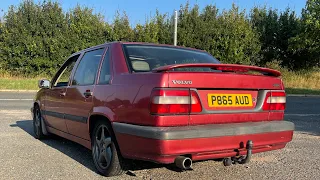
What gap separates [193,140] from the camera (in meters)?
3.24

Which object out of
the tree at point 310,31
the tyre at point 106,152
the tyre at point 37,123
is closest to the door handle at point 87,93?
the tyre at point 106,152

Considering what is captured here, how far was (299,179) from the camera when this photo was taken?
4.06 metres

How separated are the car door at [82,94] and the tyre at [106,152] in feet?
0.86

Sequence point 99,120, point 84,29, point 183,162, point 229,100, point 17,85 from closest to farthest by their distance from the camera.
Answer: point 183,162
point 229,100
point 99,120
point 17,85
point 84,29

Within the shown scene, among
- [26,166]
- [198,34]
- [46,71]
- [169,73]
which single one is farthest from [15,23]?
[169,73]

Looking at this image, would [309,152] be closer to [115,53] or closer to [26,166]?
[115,53]

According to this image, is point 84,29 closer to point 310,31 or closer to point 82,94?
point 310,31

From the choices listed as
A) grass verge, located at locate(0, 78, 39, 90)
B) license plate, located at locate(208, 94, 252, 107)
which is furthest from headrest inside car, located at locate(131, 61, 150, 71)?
grass verge, located at locate(0, 78, 39, 90)

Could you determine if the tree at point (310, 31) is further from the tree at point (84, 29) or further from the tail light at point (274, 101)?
the tail light at point (274, 101)

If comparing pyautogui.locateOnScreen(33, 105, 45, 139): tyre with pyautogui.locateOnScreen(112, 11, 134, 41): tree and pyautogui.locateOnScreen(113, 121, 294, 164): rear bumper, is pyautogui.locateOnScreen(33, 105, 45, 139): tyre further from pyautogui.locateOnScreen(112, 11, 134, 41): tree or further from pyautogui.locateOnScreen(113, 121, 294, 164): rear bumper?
pyautogui.locateOnScreen(112, 11, 134, 41): tree

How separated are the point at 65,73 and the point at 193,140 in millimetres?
3271

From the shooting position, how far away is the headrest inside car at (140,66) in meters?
3.91

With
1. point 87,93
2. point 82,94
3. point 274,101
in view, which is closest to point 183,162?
point 274,101

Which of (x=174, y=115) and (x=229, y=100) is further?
(x=229, y=100)
